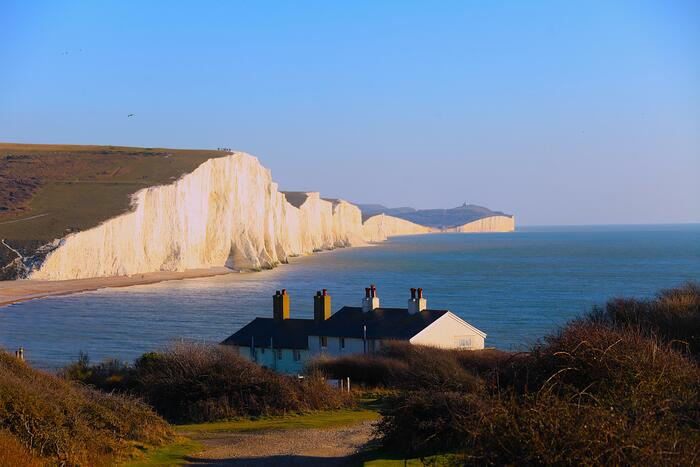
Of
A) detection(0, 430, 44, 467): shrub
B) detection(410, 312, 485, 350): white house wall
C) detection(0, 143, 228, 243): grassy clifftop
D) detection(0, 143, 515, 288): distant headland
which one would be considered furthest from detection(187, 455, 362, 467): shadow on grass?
detection(0, 143, 228, 243): grassy clifftop

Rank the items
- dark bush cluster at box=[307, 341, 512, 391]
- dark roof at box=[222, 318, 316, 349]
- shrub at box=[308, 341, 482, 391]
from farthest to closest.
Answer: dark roof at box=[222, 318, 316, 349] → dark bush cluster at box=[307, 341, 512, 391] → shrub at box=[308, 341, 482, 391]

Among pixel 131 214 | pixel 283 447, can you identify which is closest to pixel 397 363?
pixel 283 447

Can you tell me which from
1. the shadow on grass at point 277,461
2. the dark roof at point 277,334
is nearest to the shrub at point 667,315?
the dark roof at point 277,334

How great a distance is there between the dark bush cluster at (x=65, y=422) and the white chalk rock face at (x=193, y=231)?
50.5m

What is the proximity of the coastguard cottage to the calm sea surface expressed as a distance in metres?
2.90

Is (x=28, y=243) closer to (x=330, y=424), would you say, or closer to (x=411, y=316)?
(x=411, y=316)

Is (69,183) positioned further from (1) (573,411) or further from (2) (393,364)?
(1) (573,411)

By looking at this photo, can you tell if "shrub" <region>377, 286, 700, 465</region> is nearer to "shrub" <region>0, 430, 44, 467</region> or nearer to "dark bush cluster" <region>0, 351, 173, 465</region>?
"dark bush cluster" <region>0, 351, 173, 465</region>

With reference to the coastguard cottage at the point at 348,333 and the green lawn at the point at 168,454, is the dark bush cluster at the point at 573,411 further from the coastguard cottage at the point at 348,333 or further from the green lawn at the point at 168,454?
the coastguard cottage at the point at 348,333

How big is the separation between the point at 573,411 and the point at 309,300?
161 ft

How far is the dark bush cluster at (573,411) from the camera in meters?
7.29

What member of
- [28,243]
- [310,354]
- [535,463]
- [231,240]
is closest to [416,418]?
[535,463]

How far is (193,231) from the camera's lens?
8144cm

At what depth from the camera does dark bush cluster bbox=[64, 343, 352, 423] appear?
18.2m
